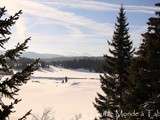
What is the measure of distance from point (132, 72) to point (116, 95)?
8.79 meters

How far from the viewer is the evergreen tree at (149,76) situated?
1708 centimetres

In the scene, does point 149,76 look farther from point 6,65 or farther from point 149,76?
point 6,65

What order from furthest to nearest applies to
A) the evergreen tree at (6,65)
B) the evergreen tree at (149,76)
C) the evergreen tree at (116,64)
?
the evergreen tree at (116,64), the evergreen tree at (149,76), the evergreen tree at (6,65)

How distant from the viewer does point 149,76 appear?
1716 cm

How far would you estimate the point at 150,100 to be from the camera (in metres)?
17.1

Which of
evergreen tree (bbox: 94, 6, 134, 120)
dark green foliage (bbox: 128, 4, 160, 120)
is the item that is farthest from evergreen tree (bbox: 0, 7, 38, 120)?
evergreen tree (bbox: 94, 6, 134, 120)

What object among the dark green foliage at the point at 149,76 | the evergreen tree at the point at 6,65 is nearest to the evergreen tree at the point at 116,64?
the dark green foliage at the point at 149,76

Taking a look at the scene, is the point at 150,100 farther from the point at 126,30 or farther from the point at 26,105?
the point at 26,105

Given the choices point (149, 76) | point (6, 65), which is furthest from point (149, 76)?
point (6, 65)

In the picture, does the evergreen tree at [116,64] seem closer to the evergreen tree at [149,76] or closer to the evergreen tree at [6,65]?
the evergreen tree at [149,76]

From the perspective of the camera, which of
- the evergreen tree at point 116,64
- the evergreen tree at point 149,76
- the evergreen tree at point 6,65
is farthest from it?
the evergreen tree at point 116,64

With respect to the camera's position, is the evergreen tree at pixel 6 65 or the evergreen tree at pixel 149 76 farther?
the evergreen tree at pixel 149 76

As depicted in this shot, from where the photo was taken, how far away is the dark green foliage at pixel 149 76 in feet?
56.0

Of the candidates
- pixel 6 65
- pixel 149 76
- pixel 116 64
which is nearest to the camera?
pixel 6 65
